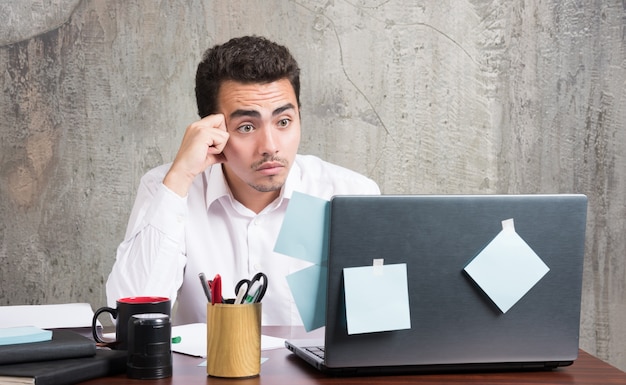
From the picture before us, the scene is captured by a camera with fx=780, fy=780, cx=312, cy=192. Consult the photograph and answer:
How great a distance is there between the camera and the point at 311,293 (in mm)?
1200

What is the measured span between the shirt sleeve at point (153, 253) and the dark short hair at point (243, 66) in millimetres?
443

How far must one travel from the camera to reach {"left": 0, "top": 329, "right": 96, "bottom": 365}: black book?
1133mm

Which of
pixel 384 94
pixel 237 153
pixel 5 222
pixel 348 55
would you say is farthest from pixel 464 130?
pixel 5 222

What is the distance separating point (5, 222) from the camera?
2877 millimetres

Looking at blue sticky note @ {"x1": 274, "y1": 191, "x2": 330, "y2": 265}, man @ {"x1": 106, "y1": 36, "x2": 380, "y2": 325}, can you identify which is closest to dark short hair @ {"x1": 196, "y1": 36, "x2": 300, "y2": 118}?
man @ {"x1": 106, "y1": 36, "x2": 380, "y2": 325}

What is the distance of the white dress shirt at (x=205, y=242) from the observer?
1.84m

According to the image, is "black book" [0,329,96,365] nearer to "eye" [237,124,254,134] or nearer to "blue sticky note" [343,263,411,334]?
"blue sticky note" [343,263,411,334]

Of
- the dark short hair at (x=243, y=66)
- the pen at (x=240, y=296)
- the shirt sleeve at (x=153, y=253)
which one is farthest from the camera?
→ the dark short hair at (x=243, y=66)

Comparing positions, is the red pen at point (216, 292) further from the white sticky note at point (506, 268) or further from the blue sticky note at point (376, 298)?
the white sticky note at point (506, 268)

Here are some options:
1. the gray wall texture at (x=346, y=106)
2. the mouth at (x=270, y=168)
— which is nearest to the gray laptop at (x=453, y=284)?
the mouth at (x=270, y=168)

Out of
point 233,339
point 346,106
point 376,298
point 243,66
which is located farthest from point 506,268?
point 346,106

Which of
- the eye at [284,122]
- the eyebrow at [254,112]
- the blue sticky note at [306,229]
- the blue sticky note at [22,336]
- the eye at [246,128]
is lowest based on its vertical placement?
the blue sticky note at [22,336]

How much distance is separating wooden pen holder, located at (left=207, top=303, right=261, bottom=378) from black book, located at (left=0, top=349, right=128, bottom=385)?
0.52 feet

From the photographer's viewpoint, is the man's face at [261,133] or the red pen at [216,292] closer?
the red pen at [216,292]
